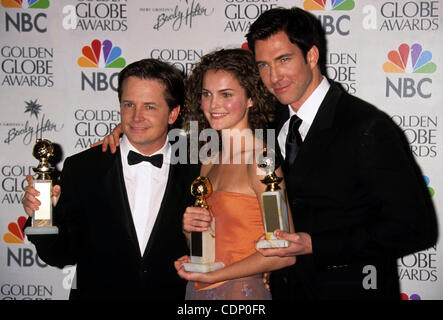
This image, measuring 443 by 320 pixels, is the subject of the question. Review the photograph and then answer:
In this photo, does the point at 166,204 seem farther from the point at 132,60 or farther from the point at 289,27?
the point at 132,60

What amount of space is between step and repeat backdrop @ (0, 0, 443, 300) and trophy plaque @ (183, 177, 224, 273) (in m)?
1.58

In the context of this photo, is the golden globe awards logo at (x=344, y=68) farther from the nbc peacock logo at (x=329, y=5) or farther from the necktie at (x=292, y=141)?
the necktie at (x=292, y=141)

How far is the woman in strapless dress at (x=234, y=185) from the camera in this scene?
88.6 inches

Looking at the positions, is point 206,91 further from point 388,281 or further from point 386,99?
point 386,99

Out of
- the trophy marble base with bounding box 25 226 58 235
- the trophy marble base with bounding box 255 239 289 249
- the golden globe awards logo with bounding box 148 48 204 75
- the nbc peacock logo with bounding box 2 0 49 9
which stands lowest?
the trophy marble base with bounding box 255 239 289 249

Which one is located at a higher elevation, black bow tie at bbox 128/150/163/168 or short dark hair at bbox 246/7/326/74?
short dark hair at bbox 246/7/326/74

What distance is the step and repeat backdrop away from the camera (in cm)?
345

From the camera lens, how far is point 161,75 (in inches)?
105

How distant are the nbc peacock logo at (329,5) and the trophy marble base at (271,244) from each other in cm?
214

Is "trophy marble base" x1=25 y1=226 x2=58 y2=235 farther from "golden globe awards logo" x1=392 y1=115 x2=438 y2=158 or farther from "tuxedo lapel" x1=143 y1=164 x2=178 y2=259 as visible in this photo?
"golden globe awards logo" x1=392 y1=115 x2=438 y2=158

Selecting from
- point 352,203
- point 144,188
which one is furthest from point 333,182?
point 144,188

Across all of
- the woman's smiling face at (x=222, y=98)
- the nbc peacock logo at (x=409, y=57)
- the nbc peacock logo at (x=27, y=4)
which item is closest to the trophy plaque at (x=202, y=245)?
the woman's smiling face at (x=222, y=98)

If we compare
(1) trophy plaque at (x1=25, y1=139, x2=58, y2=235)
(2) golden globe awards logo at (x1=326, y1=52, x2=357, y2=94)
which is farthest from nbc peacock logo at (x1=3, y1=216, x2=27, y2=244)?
(2) golden globe awards logo at (x1=326, y1=52, x2=357, y2=94)

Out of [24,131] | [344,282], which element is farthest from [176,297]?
[24,131]
